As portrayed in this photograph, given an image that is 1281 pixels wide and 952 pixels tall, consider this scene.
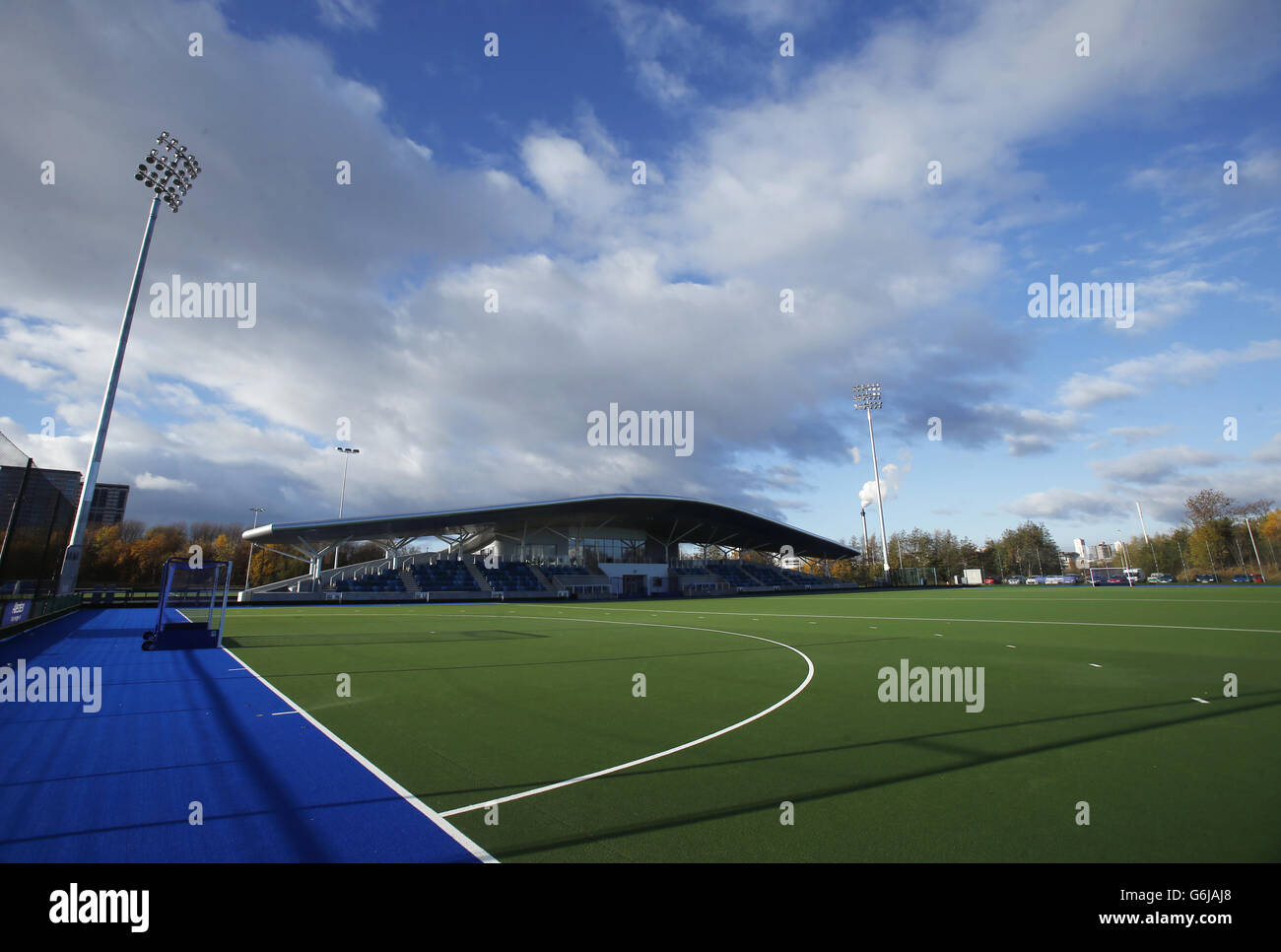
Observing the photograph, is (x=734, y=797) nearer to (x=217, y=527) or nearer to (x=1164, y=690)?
(x=1164, y=690)

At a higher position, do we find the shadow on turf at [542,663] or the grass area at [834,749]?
the grass area at [834,749]

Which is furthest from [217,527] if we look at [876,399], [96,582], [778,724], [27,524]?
[778,724]

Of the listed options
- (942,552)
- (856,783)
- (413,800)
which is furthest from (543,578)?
(942,552)

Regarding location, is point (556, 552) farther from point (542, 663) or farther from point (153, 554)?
point (153, 554)

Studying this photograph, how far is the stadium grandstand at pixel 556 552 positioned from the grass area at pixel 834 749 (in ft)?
120

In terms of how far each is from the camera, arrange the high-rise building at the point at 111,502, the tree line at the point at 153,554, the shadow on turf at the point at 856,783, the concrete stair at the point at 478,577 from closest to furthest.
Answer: the shadow on turf at the point at 856,783, the concrete stair at the point at 478,577, the tree line at the point at 153,554, the high-rise building at the point at 111,502

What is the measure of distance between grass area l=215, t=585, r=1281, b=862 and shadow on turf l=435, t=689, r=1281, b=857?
0.03 meters

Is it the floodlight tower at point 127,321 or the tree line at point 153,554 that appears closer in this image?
the floodlight tower at point 127,321

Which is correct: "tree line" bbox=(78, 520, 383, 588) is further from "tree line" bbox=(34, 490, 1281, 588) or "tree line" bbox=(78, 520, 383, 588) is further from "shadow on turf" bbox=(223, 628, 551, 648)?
"shadow on turf" bbox=(223, 628, 551, 648)

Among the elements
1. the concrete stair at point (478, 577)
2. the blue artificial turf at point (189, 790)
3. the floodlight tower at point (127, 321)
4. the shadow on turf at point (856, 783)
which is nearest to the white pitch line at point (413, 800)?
the blue artificial turf at point (189, 790)

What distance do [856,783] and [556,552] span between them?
61.0 meters

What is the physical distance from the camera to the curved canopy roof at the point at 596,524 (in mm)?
Result: 47188

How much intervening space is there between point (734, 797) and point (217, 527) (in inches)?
4957

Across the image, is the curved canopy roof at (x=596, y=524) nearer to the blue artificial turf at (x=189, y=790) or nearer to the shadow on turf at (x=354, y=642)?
the shadow on turf at (x=354, y=642)
